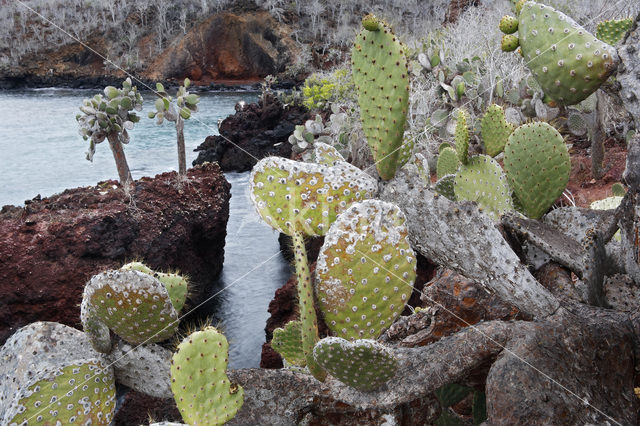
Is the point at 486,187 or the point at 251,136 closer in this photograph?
the point at 486,187

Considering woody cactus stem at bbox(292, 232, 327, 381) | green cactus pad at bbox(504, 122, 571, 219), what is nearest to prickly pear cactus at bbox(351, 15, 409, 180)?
Answer: woody cactus stem at bbox(292, 232, 327, 381)

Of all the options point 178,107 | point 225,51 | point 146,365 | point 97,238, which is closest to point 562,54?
point 146,365

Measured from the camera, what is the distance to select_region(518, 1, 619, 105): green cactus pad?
4.10ft

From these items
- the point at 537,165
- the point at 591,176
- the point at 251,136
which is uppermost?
the point at 537,165

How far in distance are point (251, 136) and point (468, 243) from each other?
24.2ft

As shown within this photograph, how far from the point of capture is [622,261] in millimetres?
1346

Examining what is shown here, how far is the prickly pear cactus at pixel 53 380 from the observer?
50.6 inches

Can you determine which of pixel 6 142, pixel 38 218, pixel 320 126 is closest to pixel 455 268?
pixel 38 218

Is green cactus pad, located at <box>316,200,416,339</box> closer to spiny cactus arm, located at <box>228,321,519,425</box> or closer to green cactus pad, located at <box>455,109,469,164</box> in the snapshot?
spiny cactus arm, located at <box>228,321,519,425</box>

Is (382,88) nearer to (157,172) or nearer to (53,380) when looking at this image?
(53,380)

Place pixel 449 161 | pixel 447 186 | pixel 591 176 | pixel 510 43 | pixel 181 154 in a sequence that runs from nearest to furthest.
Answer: pixel 510 43 → pixel 447 186 → pixel 449 161 → pixel 591 176 → pixel 181 154

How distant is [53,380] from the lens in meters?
1.33

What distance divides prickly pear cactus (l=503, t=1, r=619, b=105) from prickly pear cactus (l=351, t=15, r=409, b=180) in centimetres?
34

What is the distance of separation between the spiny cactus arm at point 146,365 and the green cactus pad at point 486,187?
1140 millimetres
